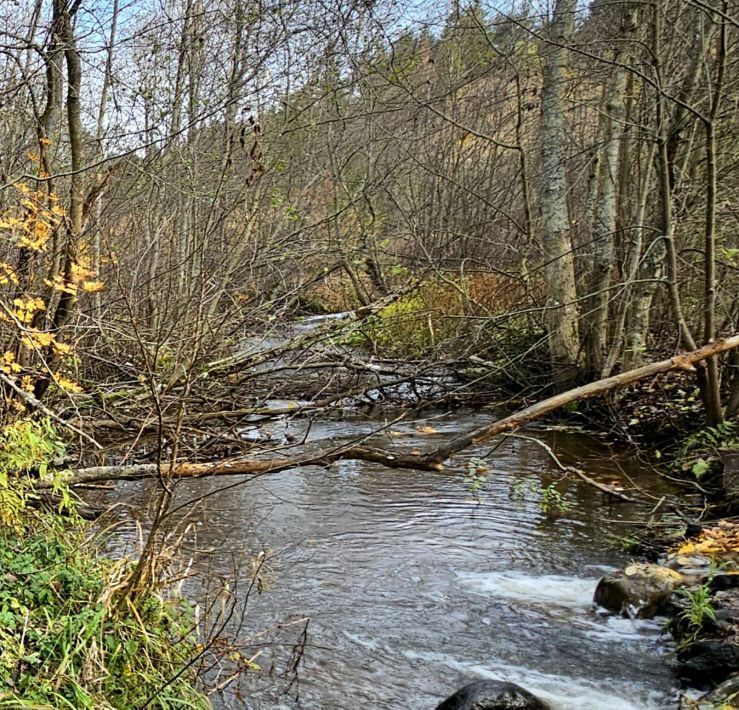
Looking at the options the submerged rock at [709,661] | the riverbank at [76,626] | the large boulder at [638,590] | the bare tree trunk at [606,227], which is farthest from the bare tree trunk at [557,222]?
the riverbank at [76,626]

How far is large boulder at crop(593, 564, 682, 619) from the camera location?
4785mm

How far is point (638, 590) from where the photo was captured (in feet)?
15.9

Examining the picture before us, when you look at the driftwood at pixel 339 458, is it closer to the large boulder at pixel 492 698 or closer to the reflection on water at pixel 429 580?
the reflection on water at pixel 429 580

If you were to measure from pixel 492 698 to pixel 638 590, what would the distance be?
1605 millimetres

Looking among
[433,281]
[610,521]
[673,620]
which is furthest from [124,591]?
[433,281]

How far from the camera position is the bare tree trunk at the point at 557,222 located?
9273 millimetres

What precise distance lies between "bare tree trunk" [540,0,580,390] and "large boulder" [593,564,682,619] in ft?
15.1

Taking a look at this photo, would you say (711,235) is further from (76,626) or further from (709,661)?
(76,626)

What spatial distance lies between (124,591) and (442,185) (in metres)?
11.8

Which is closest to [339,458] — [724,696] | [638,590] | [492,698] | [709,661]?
[492,698]

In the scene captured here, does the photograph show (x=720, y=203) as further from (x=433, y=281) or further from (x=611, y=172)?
(x=433, y=281)

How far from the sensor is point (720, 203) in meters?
8.09

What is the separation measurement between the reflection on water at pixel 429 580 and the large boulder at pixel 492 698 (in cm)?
20

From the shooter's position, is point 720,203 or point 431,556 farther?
point 720,203
